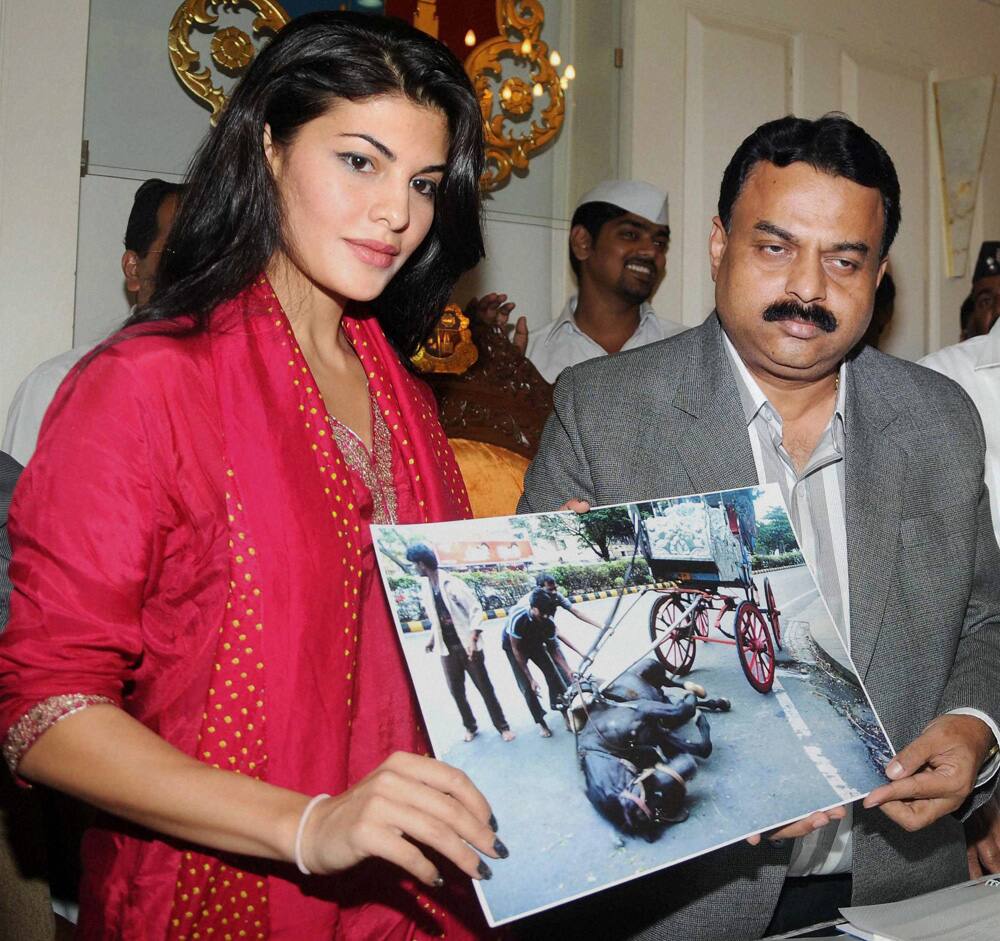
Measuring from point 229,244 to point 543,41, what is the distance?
2902 millimetres

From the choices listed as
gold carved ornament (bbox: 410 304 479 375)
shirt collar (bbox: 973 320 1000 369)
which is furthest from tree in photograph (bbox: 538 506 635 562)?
gold carved ornament (bbox: 410 304 479 375)

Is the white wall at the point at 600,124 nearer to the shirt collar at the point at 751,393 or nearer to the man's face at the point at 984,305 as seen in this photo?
the man's face at the point at 984,305

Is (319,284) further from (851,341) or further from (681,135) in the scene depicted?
(681,135)

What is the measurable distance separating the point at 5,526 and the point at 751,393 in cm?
124

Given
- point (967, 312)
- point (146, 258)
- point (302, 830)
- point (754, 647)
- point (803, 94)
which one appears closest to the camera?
point (302, 830)

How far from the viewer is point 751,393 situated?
1.53 metres

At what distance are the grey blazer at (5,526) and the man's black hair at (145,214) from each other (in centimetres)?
109

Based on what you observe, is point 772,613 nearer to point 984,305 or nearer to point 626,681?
point 626,681

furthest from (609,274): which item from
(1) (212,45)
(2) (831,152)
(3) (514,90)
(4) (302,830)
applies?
(4) (302,830)

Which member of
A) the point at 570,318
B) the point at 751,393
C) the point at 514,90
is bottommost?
the point at 751,393

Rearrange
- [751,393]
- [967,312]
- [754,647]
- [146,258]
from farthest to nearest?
[967,312] < [146,258] < [751,393] < [754,647]

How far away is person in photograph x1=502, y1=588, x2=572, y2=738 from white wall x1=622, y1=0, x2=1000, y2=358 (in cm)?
313

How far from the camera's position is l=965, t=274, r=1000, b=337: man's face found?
14.3ft

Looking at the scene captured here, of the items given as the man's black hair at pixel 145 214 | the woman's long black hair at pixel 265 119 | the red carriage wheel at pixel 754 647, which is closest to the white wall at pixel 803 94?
the man's black hair at pixel 145 214
